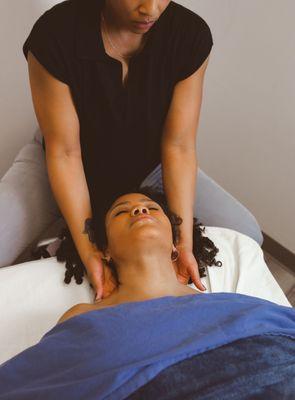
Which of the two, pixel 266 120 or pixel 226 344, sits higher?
pixel 266 120

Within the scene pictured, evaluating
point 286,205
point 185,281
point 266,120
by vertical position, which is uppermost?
point 266,120

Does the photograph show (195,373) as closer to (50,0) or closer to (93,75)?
(93,75)

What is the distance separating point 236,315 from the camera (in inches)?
39.6

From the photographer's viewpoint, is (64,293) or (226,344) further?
(64,293)

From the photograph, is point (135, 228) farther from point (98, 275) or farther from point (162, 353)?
point (162, 353)

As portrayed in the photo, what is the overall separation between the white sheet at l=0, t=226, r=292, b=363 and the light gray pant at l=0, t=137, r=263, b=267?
0.32 feet

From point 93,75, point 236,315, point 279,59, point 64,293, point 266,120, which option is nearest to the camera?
point 236,315

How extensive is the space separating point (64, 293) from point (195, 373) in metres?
0.53

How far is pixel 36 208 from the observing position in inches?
57.0

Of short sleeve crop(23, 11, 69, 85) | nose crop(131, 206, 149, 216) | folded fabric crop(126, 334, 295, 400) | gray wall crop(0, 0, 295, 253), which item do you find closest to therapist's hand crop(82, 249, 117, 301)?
nose crop(131, 206, 149, 216)

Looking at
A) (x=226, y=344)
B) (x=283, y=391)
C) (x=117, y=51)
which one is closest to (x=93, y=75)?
(x=117, y=51)

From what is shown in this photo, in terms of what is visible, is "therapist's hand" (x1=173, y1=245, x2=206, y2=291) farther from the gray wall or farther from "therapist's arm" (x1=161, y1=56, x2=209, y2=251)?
the gray wall

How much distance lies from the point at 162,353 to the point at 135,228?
371mm

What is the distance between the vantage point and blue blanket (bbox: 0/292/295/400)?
886 millimetres
